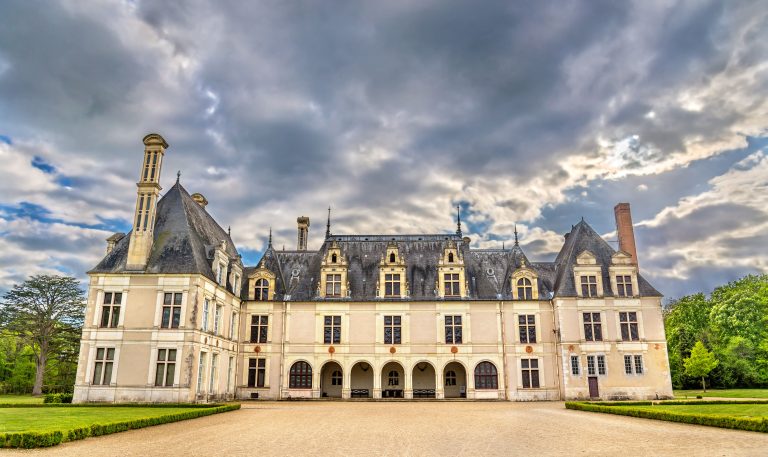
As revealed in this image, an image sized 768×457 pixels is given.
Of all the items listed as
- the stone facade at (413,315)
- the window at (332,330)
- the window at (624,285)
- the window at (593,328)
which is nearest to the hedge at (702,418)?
the window at (593,328)

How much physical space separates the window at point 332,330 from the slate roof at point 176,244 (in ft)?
32.5

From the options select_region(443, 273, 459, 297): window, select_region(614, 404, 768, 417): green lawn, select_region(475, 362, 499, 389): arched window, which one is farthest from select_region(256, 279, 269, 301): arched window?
select_region(614, 404, 768, 417): green lawn

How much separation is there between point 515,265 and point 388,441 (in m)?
27.9

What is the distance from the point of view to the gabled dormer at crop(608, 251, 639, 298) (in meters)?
37.2

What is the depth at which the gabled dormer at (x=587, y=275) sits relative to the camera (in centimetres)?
3736

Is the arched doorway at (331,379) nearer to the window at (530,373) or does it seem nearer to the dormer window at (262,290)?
the dormer window at (262,290)

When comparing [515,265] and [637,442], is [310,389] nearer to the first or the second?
[515,265]

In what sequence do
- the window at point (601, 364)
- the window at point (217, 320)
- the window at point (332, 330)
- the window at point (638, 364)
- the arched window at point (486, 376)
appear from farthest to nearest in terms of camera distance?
the window at point (332, 330), the arched window at point (486, 376), the window at point (601, 364), the window at point (638, 364), the window at point (217, 320)

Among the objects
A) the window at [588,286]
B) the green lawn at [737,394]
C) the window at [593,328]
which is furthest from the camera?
the window at [588,286]

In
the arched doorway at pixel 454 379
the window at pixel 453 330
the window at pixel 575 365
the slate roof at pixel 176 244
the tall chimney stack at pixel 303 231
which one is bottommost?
the arched doorway at pixel 454 379

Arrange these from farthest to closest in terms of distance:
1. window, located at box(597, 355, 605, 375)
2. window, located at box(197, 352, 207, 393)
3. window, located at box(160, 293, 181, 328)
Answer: window, located at box(597, 355, 605, 375)
window, located at box(197, 352, 207, 393)
window, located at box(160, 293, 181, 328)

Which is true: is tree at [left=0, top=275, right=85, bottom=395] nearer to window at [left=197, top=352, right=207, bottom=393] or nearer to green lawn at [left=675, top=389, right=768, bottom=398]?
window at [left=197, top=352, right=207, bottom=393]

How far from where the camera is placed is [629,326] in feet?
120

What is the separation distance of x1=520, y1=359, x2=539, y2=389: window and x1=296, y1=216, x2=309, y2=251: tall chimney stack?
21747mm
